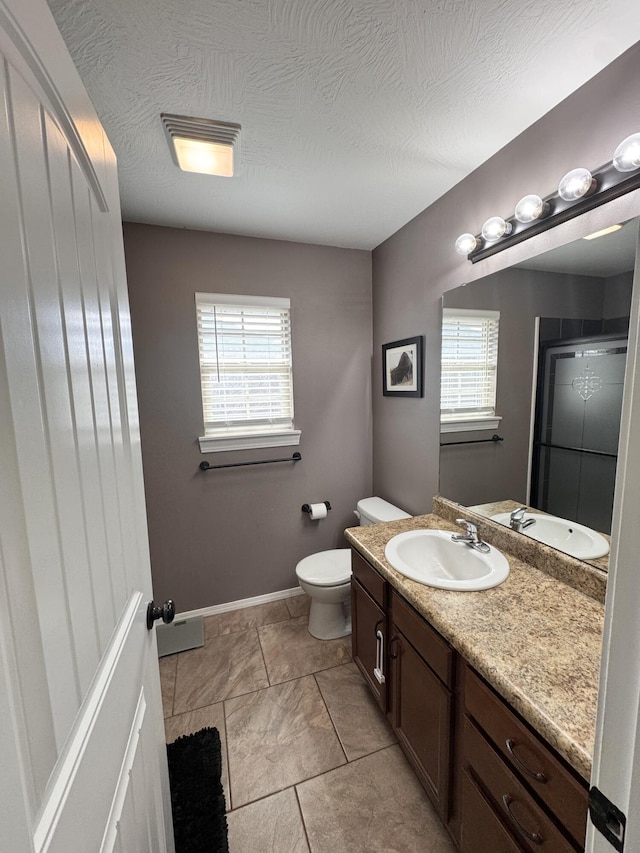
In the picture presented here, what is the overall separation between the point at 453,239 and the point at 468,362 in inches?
24.5

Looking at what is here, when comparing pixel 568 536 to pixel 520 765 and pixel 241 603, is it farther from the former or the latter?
pixel 241 603

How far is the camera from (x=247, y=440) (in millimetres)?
2270

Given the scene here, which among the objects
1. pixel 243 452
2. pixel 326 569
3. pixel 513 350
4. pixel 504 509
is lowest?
pixel 326 569

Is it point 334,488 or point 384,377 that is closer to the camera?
point 384,377

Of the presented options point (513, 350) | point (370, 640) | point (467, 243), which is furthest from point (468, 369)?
point (370, 640)

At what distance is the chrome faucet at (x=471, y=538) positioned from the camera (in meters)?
1.42

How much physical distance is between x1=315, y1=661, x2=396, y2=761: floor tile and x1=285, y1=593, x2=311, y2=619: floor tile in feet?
1.66

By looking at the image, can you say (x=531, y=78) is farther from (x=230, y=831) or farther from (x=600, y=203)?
(x=230, y=831)

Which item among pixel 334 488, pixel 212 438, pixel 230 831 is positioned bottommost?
pixel 230 831

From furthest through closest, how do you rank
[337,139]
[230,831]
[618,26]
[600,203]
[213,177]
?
[213,177]
[337,139]
[230,831]
[600,203]
[618,26]

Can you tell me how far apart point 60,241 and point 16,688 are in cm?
54

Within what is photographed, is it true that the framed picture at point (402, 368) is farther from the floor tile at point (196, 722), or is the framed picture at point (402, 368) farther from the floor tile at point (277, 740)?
the floor tile at point (196, 722)

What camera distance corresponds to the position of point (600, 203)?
3.51 ft

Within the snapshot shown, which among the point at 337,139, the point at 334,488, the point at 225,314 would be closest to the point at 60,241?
the point at 337,139
